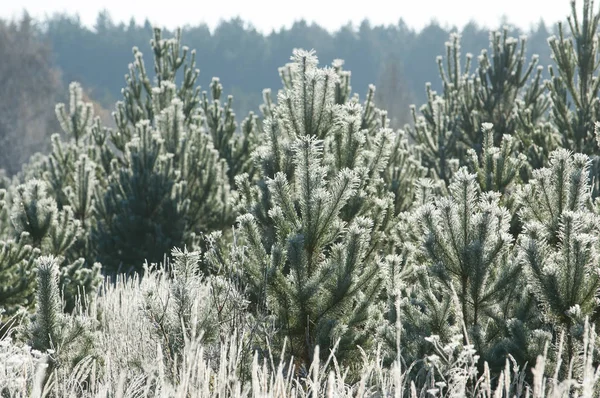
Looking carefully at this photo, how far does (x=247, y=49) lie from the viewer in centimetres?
9312

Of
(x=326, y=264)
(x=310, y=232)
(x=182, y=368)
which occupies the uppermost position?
(x=310, y=232)

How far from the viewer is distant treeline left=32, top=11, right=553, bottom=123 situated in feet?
290

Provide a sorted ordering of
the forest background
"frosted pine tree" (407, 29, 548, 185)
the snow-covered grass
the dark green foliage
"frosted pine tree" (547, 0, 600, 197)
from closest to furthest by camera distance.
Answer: the snow-covered grass, "frosted pine tree" (547, 0, 600, 197), the dark green foliage, "frosted pine tree" (407, 29, 548, 185), the forest background

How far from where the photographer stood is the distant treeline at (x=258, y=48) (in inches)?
3477

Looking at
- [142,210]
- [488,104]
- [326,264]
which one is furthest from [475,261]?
[488,104]

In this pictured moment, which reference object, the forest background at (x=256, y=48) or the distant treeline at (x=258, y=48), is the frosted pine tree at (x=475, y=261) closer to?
the forest background at (x=256, y=48)

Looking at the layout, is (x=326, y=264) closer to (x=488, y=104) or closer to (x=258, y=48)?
(x=488, y=104)

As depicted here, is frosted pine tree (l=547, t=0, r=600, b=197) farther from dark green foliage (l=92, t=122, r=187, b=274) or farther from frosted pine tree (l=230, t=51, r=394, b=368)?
dark green foliage (l=92, t=122, r=187, b=274)

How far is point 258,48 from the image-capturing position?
93.1m

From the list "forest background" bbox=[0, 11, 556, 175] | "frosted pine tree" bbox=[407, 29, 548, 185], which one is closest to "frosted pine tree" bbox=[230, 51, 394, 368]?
"frosted pine tree" bbox=[407, 29, 548, 185]

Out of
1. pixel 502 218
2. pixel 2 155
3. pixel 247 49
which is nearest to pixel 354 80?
pixel 247 49

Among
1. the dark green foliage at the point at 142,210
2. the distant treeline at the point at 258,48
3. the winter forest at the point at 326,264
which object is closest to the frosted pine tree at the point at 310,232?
the winter forest at the point at 326,264

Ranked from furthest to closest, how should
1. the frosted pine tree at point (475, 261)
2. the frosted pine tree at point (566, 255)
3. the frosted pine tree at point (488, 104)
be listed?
the frosted pine tree at point (488, 104), the frosted pine tree at point (475, 261), the frosted pine tree at point (566, 255)

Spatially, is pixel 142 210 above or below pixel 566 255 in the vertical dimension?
above
